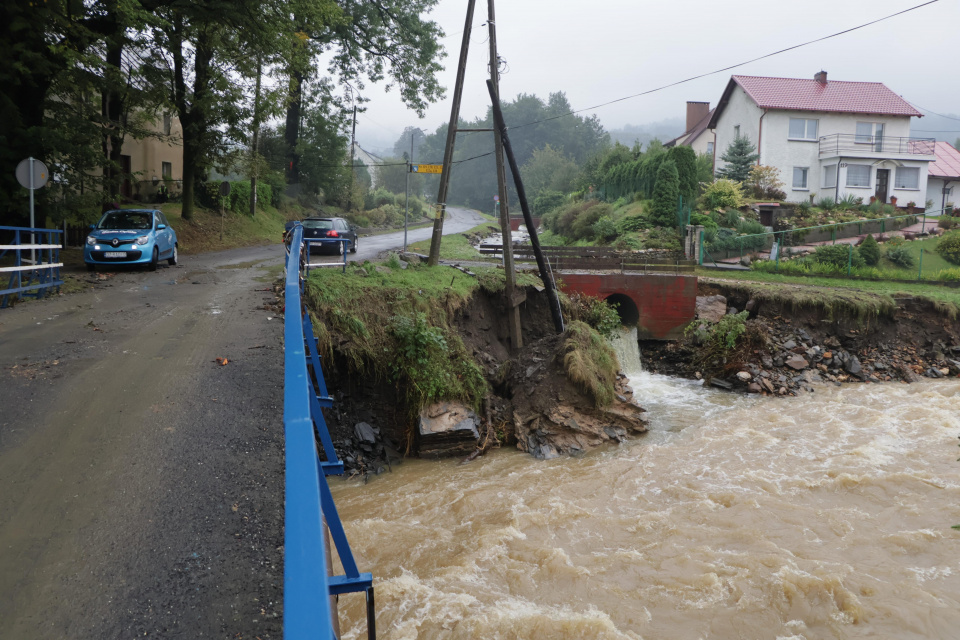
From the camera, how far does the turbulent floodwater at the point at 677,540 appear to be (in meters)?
5.98

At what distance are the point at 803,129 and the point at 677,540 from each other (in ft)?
129

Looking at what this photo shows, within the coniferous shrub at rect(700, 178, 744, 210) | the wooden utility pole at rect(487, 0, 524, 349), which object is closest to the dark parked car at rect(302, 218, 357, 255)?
the wooden utility pole at rect(487, 0, 524, 349)

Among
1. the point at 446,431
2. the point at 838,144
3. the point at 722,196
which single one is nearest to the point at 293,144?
the point at 722,196

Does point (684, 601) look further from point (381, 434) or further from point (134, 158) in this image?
point (134, 158)

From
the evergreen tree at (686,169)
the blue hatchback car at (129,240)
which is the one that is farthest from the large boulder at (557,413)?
the evergreen tree at (686,169)

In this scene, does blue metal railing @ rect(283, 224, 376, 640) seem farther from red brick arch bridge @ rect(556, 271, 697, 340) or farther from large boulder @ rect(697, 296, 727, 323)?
large boulder @ rect(697, 296, 727, 323)

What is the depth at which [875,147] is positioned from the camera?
3941cm

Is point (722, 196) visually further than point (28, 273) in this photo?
→ Yes

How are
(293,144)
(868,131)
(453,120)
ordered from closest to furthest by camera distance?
(453,120) → (868,131) → (293,144)

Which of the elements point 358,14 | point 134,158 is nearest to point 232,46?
point 358,14

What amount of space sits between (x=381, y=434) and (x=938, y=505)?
8058mm

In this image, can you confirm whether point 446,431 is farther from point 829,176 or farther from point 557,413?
point 829,176

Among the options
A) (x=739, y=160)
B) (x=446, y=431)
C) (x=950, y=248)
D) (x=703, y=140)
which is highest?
(x=703, y=140)

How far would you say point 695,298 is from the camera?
1947 cm
